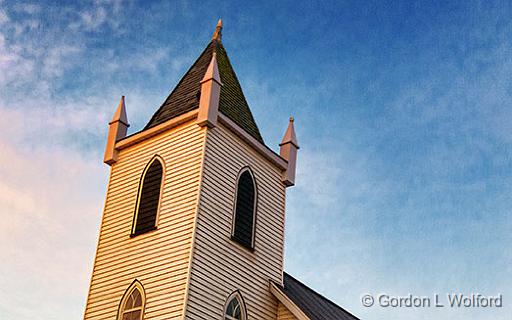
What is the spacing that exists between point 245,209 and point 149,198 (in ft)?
10.7

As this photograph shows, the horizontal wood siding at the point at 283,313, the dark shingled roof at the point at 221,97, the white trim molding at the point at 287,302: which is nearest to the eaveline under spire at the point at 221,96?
the dark shingled roof at the point at 221,97

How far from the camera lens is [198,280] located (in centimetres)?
2194

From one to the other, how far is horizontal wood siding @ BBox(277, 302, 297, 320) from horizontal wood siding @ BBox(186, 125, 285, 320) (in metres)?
0.16

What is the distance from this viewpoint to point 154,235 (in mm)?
23500

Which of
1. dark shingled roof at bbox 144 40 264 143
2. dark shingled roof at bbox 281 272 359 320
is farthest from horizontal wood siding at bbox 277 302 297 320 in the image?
dark shingled roof at bbox 144 40 264 143

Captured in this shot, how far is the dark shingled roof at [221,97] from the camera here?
26.4 m

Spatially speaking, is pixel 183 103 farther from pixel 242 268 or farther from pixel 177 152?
pixel 242 268

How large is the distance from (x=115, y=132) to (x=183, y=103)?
2.83m

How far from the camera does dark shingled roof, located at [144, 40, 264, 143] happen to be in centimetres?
2639

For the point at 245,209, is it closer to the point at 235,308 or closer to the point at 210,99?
the point at 235,308

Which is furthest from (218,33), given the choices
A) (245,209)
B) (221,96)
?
(245,209)

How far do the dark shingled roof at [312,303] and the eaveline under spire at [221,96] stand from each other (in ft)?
18.7

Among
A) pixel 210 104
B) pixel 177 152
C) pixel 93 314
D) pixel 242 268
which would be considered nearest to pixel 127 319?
pixel 93 314

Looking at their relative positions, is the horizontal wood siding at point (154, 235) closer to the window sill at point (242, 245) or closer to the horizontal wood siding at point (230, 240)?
the horizontal wood siding at point (230, 240)
